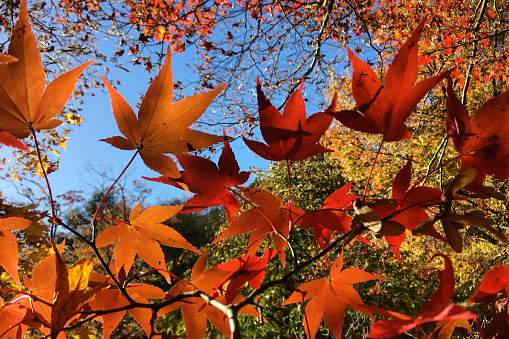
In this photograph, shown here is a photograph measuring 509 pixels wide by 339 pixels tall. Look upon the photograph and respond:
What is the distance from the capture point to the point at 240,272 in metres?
0.35

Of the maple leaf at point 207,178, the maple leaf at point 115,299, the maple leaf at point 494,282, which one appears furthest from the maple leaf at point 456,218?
the maple leaf at point 115,299

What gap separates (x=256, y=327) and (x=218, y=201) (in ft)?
8.76

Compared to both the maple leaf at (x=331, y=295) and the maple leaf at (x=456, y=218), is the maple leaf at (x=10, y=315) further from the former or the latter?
the maple leaf at (x=456, y=218)

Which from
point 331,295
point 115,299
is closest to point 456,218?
point 331,295

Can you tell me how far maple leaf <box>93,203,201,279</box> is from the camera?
0.40 metres

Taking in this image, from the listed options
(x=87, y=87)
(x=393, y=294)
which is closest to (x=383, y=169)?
(x=393, y=294)

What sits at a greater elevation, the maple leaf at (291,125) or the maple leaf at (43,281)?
the maple leaf at (291,125)

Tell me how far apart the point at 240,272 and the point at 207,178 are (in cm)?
12

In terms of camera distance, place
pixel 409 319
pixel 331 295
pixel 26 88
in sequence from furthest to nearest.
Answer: pixel 331 295
pixel 26 88
pixel 409 319

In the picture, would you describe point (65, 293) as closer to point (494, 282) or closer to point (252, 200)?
point (252, 200)

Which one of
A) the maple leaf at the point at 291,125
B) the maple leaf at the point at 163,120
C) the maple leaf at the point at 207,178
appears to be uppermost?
the maple leaf at the point at 163,120

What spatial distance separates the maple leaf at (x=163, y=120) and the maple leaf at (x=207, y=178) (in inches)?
0.6

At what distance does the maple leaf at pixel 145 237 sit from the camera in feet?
1.31

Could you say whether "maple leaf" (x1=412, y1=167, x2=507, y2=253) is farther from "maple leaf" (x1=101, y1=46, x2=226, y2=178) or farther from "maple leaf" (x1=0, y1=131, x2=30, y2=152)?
"maple leaf" (x1=0, y1=131, x2=30, y2=152)
